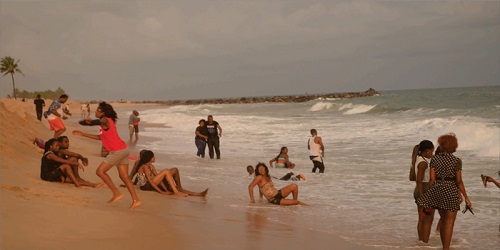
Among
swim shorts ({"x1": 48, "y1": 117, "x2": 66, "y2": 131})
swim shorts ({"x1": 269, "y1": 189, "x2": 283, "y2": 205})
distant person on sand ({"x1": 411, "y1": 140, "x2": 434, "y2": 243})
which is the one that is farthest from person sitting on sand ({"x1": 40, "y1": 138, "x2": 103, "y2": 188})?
distant person on sand ({"x1": 411, "y1": 140, "x2": 434, "y2": 243})

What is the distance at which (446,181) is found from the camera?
6.41 meters

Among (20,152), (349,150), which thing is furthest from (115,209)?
(349,150)

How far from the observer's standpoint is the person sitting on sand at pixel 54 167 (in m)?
9.38

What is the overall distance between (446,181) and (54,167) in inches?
261

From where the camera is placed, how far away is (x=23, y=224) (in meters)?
5.59

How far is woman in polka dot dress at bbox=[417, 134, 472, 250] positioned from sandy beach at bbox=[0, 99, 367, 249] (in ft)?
3.84

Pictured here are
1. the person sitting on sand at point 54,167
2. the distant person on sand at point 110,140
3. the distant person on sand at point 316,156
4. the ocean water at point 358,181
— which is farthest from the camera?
the distant person on sand at point 316,156

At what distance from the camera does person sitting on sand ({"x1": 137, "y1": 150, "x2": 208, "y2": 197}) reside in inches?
399

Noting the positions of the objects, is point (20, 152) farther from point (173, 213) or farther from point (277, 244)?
point (277, 244)

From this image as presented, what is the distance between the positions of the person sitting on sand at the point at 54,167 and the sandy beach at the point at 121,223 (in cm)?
19

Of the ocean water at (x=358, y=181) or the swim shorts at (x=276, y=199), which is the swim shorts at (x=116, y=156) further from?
the swim shorts at (x=276, y=199)

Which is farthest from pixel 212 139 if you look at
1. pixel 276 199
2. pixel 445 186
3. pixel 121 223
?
pixel 445 186

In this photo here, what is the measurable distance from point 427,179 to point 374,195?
157 inches

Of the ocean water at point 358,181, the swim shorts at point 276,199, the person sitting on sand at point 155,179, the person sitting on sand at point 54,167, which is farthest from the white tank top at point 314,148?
the person sitting on sand at point 54,167
